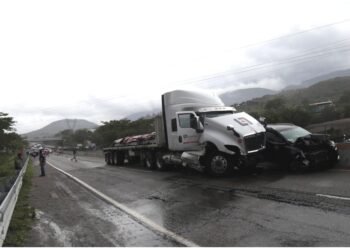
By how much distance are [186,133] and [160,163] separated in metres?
3.72

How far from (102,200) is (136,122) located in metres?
79.6

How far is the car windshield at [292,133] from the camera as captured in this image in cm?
1350

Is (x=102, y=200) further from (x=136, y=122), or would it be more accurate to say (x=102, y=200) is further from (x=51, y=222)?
(x=136, y=122)

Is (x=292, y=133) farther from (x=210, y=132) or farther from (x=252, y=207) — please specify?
(x=252, y=207)

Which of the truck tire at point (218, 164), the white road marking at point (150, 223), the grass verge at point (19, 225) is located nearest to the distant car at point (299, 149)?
the truck tire at point (218, 164)

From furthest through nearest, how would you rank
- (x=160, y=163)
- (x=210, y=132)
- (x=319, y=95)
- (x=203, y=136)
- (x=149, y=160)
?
1. (x=319, y=95)
2. (x=149, y=160)
3. (x=160, y=163)
4. (x=203, y=136)
5. (x=210, y=132)

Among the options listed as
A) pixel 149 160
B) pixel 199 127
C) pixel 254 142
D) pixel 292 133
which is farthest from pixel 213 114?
pixel 149 160

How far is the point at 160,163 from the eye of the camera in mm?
19000

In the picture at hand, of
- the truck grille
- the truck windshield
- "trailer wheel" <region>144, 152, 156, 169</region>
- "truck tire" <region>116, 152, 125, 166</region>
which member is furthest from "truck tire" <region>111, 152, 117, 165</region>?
the truck grille

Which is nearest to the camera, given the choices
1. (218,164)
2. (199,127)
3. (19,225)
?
(19,225)

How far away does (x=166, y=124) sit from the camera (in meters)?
17.0

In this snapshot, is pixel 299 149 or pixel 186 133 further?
pixel 186 133

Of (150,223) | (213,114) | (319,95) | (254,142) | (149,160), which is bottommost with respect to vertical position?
(150,223)

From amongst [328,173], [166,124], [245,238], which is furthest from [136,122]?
[245,238]
